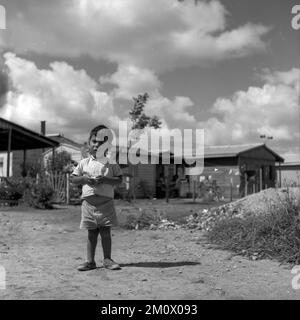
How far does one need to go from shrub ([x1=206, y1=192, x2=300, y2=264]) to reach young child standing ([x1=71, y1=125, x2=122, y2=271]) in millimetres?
2281

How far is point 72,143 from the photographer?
1351 inches

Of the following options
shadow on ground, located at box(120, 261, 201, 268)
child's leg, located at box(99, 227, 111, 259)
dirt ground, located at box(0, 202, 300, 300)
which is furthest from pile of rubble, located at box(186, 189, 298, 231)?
child's leg, located at box(99, 227, 111, 259)

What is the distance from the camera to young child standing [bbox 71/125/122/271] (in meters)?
5.76

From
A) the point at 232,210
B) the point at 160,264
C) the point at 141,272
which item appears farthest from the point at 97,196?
the point at 232,210

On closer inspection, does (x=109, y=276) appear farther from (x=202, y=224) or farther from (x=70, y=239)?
(x=202, y=224)

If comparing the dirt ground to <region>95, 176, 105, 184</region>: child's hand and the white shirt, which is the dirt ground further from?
<region>95, 176, 105, 184</region>: child's hand

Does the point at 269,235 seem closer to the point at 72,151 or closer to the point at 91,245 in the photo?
the point at 91,245

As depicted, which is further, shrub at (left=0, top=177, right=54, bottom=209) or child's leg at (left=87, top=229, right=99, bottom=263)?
shrub at (left=0, top=177, right=54, bottom=209)

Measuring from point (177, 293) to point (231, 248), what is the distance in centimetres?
295

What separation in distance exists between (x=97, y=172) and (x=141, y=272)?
133 cm

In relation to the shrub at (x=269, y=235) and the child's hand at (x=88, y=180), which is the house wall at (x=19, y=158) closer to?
the shrub at (x=269, y=235)

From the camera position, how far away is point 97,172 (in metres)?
5.87

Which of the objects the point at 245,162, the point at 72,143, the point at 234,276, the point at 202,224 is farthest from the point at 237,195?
the point at 234,276

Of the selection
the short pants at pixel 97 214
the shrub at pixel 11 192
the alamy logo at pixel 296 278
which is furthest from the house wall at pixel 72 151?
the alamy logo at pixel 296 278
